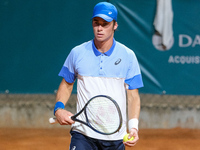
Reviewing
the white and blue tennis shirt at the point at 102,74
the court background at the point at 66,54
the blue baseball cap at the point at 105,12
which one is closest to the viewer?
the blue baseball cap at the point at 105,12

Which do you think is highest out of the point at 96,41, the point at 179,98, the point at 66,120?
the point at 96,41

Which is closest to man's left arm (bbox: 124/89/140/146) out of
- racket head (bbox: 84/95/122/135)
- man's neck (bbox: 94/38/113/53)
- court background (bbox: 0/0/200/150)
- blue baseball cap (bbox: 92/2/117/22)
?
racket head (bbox: 84/95/122/135)

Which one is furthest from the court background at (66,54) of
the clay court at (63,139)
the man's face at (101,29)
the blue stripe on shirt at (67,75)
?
the man's face at (101,29)

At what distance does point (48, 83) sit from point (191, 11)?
272 centimetres

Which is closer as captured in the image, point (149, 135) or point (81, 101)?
point (81, 101)

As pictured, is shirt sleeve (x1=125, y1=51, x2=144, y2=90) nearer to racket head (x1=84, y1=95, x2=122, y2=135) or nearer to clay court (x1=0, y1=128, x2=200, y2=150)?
racket head (x1=84, y1=95, x2=122, y2=135)

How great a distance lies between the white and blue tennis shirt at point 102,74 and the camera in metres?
4.04

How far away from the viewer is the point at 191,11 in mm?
7996

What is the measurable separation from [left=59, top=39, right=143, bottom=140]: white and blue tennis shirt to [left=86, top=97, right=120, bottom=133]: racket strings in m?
0.14

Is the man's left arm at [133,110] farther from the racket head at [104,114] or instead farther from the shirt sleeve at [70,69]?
the shirt sleeve at [70,69]

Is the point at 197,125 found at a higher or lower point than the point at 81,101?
lower

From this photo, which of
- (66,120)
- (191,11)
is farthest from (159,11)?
(66,120)

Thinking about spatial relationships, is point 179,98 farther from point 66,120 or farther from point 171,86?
point 66,120

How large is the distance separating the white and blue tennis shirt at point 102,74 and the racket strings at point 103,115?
141 mm
